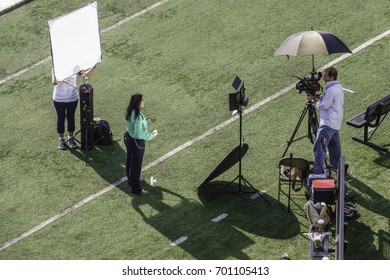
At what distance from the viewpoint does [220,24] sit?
2438cm

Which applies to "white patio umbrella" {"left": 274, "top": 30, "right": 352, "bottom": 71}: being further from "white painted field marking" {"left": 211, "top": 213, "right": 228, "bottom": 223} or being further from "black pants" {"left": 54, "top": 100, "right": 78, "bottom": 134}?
"black pants" {"left": 54, "top": 100, "right": 78, "bottom": 134}

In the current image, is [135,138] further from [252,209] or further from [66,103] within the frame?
[66,103]

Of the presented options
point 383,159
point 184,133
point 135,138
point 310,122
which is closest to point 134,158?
point 135,138

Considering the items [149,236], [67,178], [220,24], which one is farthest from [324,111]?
[220,24]

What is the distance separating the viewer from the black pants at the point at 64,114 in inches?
821

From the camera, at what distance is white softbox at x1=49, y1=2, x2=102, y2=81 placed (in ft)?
66.8

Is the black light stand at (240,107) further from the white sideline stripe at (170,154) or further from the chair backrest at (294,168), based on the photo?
the white sideline stripe at (170,154)

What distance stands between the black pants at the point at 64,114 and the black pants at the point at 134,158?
209cm

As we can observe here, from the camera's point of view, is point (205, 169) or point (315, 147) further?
point (205, 169)

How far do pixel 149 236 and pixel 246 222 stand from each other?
1554 millimetres

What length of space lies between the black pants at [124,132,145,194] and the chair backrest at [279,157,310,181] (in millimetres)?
2317

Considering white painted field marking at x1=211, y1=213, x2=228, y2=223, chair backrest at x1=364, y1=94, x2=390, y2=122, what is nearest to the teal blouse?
white painted field marking at x1=211, y1=213, x2=228, y2=223

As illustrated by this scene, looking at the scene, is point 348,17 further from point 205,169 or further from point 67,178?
point 67,178

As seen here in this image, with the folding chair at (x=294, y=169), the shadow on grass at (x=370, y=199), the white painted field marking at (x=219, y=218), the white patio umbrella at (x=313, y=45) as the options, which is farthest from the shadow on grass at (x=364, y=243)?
the white patio umbrella at (x=313, y=45)
